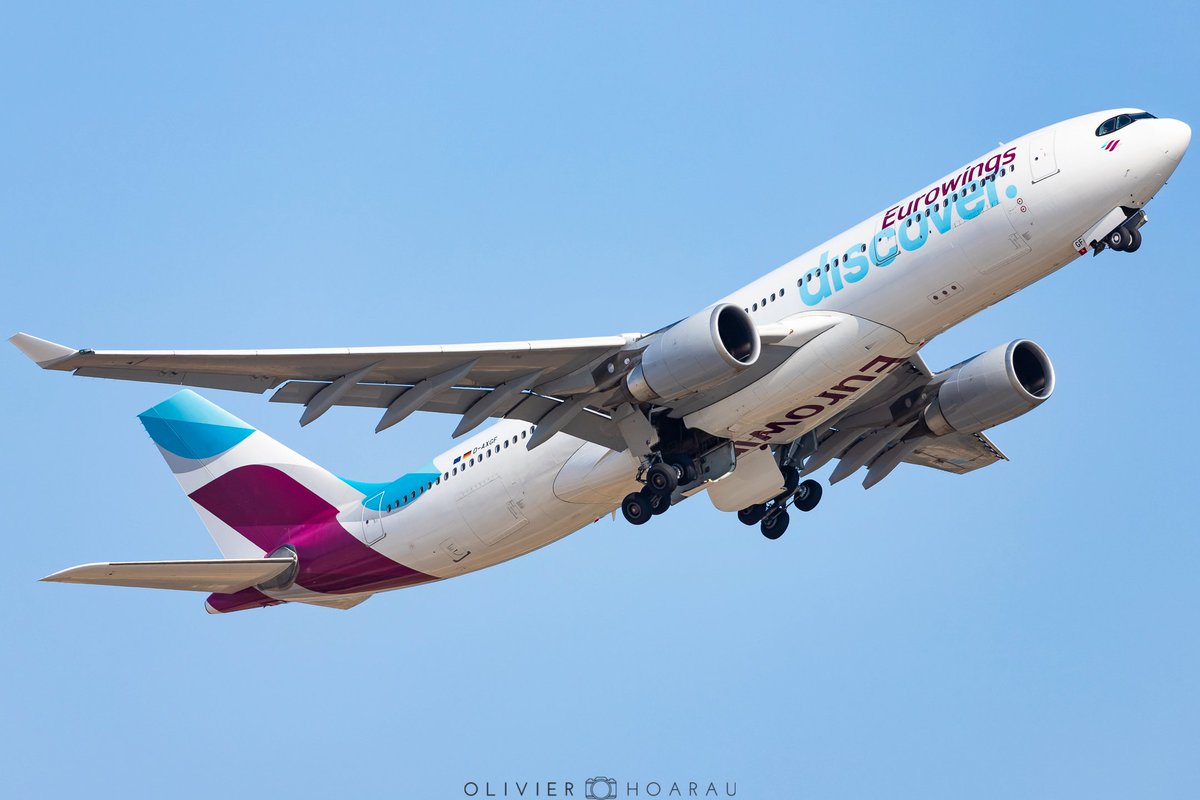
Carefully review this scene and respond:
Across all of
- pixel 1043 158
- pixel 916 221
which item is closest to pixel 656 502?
pixel 916 221

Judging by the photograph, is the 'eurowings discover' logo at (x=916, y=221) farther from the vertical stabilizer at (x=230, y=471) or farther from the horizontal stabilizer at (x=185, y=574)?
the horizontal stabilizer at (x=185, y=574)

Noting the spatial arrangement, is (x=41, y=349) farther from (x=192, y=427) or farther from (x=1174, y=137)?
(x=1174, y=137)

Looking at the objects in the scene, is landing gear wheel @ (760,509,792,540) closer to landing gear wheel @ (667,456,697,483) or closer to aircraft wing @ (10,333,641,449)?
landing gear wheel @ (667,456,697,483)

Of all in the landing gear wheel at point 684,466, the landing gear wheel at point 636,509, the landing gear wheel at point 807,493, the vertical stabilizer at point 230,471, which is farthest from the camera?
the vertical stabilizer at point 230,471

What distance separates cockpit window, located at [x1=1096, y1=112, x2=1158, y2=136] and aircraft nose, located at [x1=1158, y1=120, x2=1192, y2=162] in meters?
0.33

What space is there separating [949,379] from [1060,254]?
5776 mm

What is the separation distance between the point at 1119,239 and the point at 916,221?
320cm

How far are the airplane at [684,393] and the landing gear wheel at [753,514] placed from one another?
0.15 feet

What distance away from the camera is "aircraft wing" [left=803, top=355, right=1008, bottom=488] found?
102 ft

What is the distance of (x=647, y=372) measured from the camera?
26.3 metres

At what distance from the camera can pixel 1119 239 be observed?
2514 cm

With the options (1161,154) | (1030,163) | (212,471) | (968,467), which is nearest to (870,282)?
(1030,163)

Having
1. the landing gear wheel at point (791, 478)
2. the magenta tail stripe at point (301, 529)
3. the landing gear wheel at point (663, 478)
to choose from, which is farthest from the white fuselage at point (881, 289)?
the landing gear wheel at point (791, 478)

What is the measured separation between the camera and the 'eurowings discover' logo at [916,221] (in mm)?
25688
